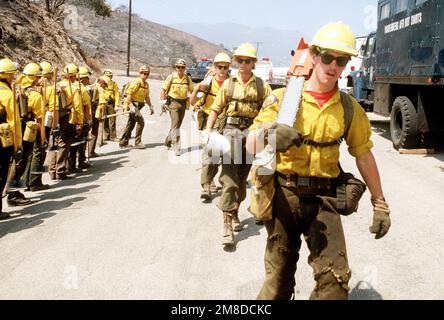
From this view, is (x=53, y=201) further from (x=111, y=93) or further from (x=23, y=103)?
(x=111, y=93)

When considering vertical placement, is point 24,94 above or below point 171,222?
above

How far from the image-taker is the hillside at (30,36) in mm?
16891

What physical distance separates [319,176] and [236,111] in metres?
2.37

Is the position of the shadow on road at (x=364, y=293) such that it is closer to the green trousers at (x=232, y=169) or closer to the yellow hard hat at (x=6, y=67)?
the green trousers at (x=232, y=169)

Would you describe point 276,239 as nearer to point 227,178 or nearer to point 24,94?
point 227,178

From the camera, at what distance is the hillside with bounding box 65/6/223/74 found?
1903 inches

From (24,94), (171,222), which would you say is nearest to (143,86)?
Result: (24,94)

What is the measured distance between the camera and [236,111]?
5.05m

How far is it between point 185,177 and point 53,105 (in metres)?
2.74

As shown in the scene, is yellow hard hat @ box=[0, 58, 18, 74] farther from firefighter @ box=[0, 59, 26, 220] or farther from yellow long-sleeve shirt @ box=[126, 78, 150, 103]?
yellow long-sleeve shirt @ box=[126, 78, 150, 103]

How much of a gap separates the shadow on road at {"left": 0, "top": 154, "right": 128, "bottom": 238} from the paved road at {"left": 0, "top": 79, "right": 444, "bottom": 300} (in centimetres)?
2

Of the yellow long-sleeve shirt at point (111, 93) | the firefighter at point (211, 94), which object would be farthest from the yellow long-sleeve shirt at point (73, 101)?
the yellow long-sleeve shirt at point (111, 93)

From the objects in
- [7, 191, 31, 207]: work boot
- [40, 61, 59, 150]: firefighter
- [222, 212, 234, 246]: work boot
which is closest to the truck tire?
[222, 212, 234, 246]: work boot

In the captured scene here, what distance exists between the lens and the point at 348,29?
2.79 meters
